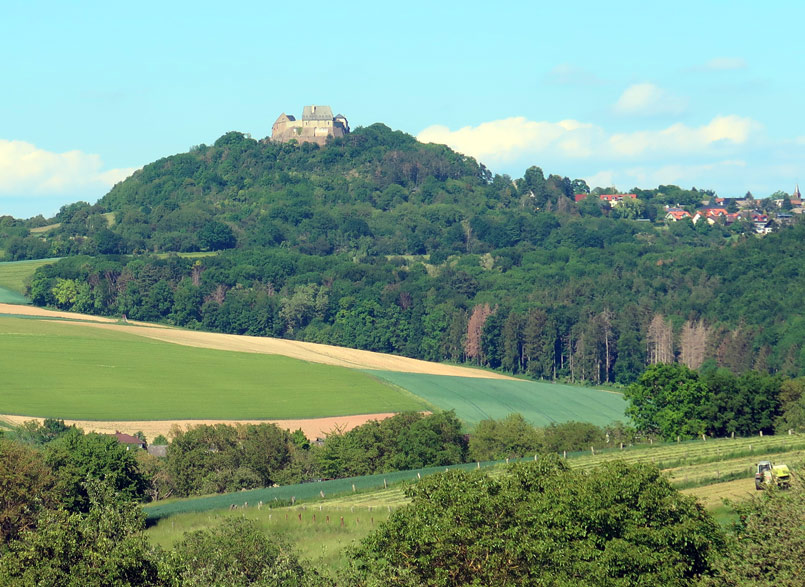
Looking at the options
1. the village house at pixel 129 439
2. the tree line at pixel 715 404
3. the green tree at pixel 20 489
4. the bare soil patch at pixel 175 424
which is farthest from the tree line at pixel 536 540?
the bare soil patch at pixel 175 424

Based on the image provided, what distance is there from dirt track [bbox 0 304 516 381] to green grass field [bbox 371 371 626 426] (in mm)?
8257

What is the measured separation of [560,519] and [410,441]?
5124cm

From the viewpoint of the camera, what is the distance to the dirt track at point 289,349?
508ft

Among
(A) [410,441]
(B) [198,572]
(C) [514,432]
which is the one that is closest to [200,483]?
(A) [410,441]

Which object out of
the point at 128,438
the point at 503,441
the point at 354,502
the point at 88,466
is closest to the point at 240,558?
the point at 354,502

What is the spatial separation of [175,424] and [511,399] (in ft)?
137

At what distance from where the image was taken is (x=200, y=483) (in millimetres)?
86500

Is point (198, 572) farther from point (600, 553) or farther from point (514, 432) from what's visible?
point (514, 432)

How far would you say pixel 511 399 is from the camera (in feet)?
443

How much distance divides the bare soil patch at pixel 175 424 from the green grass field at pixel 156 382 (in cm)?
176

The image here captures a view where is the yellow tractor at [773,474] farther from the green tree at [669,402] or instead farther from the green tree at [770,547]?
the green tree at [669,402]

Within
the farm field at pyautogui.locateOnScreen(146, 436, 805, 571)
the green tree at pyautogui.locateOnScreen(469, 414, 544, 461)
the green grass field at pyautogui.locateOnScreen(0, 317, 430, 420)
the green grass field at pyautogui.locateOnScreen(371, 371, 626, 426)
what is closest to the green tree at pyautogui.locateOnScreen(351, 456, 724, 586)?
the farm field at pyautogui.locateOnScreen(146, 436, 805, 571)

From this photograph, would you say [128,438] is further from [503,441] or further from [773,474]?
[773,474]

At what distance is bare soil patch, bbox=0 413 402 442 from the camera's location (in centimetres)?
10644
